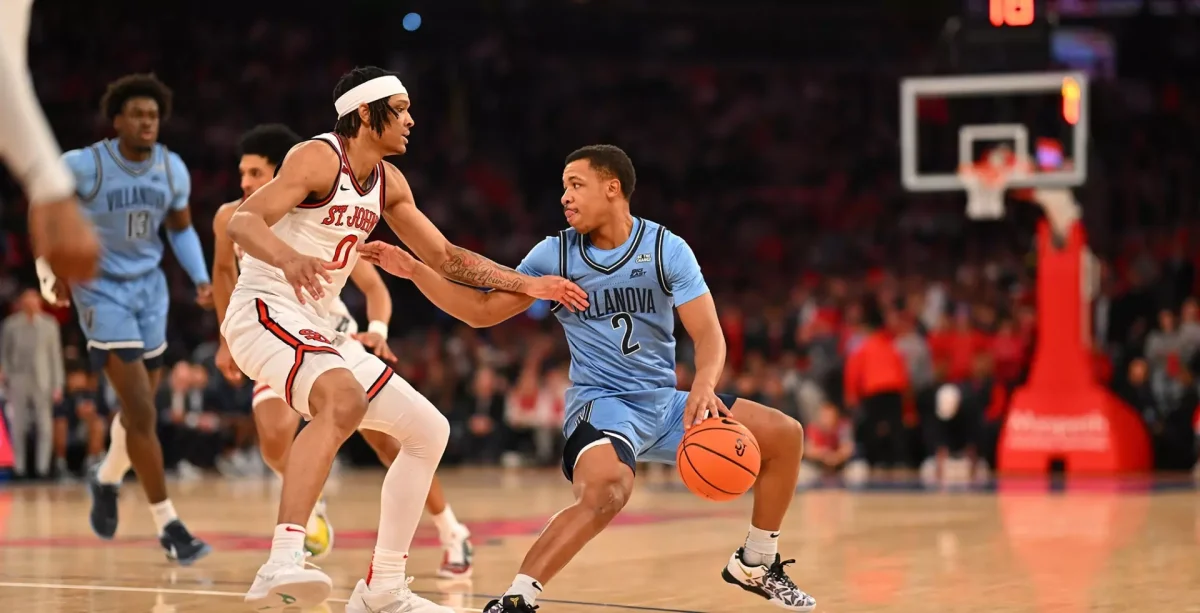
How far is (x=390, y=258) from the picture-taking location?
19.2 feet

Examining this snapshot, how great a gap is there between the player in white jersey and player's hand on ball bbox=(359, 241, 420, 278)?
2.09 m

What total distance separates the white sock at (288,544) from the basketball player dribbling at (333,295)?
0.04 m

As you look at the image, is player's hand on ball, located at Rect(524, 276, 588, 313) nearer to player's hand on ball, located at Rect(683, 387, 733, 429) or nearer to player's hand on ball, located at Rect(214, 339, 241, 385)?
player's hand on ball, located at Rect(683, 387, 733, 429)

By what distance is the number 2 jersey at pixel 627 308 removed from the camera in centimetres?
591

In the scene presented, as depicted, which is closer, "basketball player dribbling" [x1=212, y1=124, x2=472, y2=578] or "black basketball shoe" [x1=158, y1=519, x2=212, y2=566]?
"basketball player dribbling" [x1=212, y1=124, x2=472, y2=578]

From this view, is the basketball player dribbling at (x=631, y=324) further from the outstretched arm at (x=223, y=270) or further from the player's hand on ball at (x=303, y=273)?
the outstretched arm at (x=223, y=270)

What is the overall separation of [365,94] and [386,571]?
6.14ft


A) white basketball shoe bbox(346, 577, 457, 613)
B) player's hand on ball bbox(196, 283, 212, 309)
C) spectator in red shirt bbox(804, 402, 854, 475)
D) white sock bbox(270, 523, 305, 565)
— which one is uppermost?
player's hand on ball bbox(196, 283, 212, 309)

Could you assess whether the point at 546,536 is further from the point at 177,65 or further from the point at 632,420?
the point at 177,65

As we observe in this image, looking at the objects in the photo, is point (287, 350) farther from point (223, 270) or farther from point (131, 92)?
point (131, 92)

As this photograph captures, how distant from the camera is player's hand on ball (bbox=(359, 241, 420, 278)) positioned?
19.1 feet

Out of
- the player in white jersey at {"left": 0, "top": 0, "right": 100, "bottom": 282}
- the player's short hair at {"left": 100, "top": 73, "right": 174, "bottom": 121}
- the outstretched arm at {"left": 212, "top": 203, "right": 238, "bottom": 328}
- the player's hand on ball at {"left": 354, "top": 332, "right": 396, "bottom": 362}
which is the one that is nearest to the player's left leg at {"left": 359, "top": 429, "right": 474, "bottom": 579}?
the player's hand on ball at {"left": 354, "top": 332, "right": 396, "bottom": 362}

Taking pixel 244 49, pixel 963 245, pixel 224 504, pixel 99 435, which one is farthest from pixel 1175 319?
pixel 244 49

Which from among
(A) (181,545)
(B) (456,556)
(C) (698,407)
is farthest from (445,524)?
(C) (698,407)
